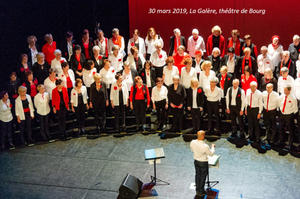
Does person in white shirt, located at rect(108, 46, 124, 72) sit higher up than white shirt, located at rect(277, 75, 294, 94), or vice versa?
person in white shirt, located at rect(108, 46, 124, 72)

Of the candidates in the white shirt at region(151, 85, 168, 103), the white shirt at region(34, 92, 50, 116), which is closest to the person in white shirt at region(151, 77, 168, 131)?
the white shirt at region(151, 85, 168, 103)

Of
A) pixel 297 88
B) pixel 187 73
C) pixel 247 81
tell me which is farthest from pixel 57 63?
pixel 297 88

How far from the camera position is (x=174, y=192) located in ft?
24.6

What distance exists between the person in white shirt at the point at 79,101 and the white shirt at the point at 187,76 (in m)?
2.37

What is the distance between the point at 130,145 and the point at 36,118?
102 inches

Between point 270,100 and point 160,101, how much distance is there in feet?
8.37

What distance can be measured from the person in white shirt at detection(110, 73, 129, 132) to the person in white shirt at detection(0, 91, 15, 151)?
239cm

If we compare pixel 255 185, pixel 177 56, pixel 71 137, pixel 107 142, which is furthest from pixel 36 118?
pixel 255 185

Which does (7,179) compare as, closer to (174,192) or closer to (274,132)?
(174,192)

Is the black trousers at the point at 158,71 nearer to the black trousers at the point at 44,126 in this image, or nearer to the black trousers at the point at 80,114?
the black trousers at the point at 80,114

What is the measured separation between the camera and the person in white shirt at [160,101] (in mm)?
9453

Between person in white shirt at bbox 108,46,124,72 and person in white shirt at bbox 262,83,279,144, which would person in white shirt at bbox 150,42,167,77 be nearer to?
person in white shirt at bbox 108,46,124,72

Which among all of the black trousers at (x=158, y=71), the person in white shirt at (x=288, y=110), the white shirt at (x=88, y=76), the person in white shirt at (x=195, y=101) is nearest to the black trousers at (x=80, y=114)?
the white shirt at (x=88, y=76)

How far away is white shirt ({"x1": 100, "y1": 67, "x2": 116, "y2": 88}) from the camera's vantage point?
385 inches
